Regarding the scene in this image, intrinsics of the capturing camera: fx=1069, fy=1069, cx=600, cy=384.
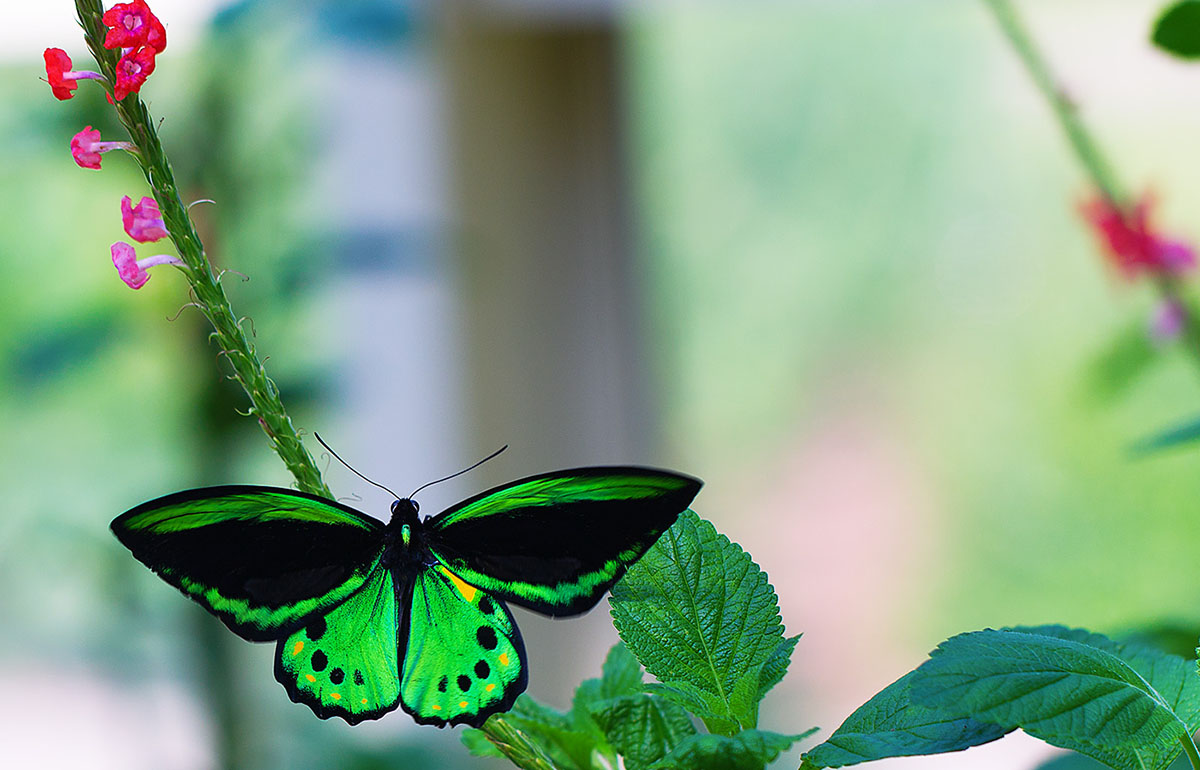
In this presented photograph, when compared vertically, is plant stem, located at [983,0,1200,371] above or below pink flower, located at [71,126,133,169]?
above

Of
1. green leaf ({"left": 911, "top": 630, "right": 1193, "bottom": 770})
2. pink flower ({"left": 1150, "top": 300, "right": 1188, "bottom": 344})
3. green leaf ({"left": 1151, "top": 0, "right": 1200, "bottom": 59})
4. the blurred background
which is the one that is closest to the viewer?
green leaf ({"left": 911, "top": 630, "right": 1193, "bottom": 770})

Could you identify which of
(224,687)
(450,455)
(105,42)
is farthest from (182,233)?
(450,455)

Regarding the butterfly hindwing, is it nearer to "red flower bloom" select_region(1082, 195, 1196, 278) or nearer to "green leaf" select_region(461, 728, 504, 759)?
"green leaf" select_region(461, 728, 504, 759)

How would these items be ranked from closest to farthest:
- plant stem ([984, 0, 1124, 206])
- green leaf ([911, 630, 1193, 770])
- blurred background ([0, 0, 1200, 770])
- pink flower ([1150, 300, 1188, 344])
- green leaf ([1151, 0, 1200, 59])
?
1. green leaf ([911, 630, 1193, 770])
2. green leaf ([1151, 0, 1200, 59])
3. plant stem ([984, 0, 1124, 206])
4. pink flower ([1150, 300, 1188, 344])
5. blurred background ([0, 0, 1200, 770])

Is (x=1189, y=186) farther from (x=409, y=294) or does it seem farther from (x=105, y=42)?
(x=105, y=42)

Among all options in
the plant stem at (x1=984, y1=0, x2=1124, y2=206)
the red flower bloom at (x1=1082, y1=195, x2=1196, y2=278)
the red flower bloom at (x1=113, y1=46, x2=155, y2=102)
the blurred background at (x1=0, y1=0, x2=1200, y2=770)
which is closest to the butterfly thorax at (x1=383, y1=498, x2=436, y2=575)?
the red flower bloom at (x1=113, y1=46, x2=155, y2=102)

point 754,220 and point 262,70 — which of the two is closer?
point 262,70
